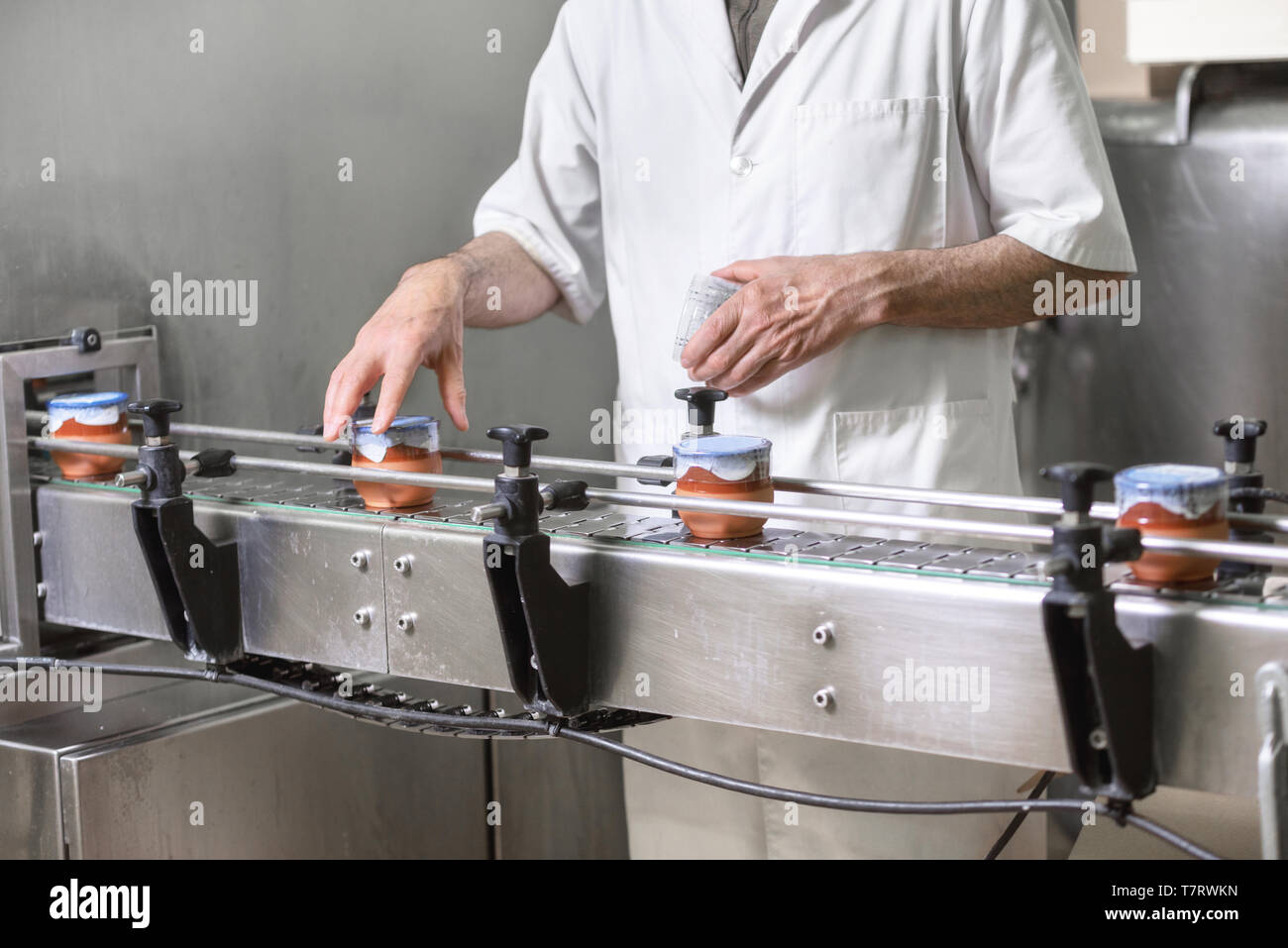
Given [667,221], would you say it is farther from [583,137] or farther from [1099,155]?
[1099,155]

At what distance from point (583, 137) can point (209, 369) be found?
0.54m

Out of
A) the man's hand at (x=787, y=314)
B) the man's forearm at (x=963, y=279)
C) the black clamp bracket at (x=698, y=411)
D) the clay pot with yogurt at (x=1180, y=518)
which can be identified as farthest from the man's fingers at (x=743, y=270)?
the clay pot with yogurt at (x=1180, y=518)

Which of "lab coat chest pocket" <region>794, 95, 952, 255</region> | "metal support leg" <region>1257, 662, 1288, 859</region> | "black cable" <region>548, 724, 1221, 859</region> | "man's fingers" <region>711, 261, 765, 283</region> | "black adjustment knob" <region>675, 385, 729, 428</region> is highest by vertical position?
"lab coat chest pocket" <region>794, 95, 952, 255</region>

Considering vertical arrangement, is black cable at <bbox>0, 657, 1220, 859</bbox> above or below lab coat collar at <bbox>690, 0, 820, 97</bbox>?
below

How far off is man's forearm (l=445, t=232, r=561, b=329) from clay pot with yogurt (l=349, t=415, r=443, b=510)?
280 mm

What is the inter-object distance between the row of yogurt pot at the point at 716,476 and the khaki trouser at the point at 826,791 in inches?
17.5

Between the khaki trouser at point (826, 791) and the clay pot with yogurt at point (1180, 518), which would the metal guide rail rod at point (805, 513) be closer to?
the clay pot with yogurt at point (1180, 518)

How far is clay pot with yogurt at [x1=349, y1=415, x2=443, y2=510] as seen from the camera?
1194mm

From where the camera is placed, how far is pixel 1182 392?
229cm

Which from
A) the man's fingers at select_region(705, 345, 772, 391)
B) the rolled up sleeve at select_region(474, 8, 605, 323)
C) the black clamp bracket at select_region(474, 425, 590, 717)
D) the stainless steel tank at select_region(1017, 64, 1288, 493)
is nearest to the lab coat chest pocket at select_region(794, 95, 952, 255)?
the man's fingers at select_region(705, 345, 772, 391)

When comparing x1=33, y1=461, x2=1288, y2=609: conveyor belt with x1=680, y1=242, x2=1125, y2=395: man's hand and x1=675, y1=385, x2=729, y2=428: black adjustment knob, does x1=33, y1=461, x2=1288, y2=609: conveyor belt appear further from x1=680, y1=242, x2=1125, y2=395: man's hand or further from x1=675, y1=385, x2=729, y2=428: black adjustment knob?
x1=680, y1=242, x2=1125, y2=395: man's hand

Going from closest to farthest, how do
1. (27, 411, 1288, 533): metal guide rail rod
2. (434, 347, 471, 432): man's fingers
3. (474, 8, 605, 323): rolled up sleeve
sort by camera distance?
(27, 411, 1288, 533): metal guide rail rod < (434, 347, 471, 432): man's fingers < (474, 8, 605, 323): rolled up sleeve

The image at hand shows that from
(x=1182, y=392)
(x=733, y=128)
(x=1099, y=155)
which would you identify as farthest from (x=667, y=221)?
(x=1182, y=392)

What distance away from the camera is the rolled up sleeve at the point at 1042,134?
4.65 feet
